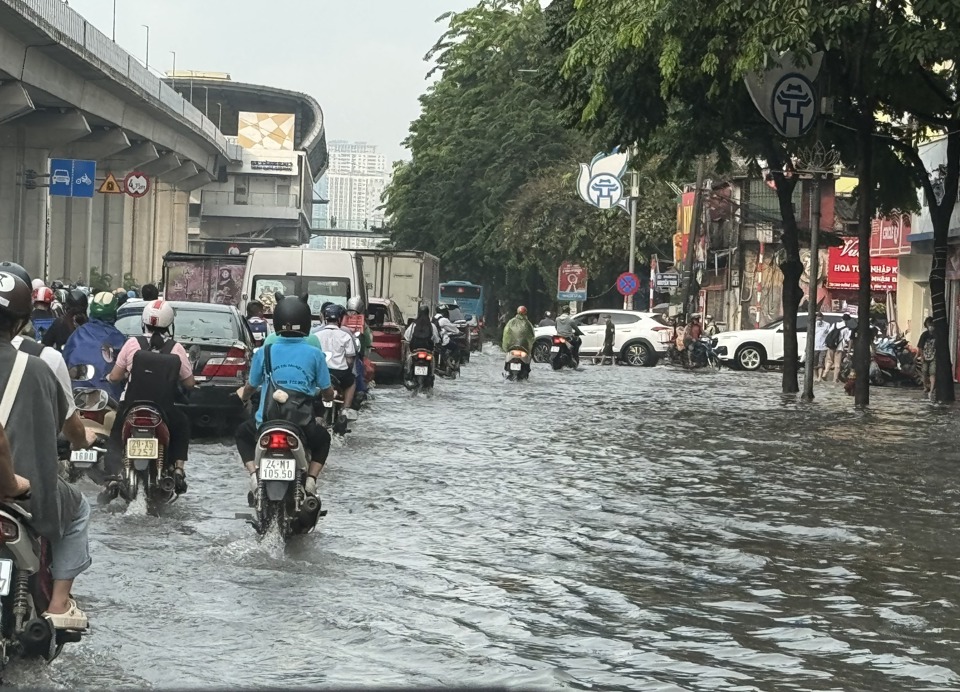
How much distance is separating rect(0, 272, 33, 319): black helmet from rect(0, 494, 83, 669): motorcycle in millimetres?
604

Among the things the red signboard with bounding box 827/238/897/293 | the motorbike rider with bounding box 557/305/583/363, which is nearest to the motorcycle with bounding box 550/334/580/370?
the motorbike rider with bounding box 557/305/583/363

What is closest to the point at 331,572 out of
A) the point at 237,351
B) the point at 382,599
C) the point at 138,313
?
the point at 382,599

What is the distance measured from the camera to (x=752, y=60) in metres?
21.9

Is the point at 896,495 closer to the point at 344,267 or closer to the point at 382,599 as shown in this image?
the point at 382,599

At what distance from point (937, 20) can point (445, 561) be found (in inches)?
615

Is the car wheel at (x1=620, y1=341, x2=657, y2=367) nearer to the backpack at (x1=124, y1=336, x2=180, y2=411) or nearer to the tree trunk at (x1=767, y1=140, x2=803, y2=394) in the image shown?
the tree trunk at (x1=767, y1=140, x2=803, y2=394)

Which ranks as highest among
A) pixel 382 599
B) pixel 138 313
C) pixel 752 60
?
pixel 752 60

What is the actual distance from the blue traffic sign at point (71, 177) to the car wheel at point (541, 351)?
13069 millimetres

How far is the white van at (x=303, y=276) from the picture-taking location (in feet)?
87.4

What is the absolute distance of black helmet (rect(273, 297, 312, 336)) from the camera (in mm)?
10609

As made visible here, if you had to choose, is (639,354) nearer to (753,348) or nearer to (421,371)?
(753,348)

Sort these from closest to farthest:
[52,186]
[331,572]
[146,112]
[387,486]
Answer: [331,572] < [387,486] < [52,186] < [146,112]

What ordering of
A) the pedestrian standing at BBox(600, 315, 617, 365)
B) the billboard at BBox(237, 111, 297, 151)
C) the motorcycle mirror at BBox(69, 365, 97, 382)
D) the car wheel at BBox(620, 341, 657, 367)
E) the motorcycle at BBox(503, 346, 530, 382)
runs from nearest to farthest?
the motorcycle mirror at BBox(69, 365, 97, 382)
the motorcycle at BBox(503, 346, 530, 382)
the pedestrian standing at BBox(600, 315, 617, 365)
the car wheel at BBox(620, 341, 657, 367)
the billboard at BBox(237, 111, 297, 151)

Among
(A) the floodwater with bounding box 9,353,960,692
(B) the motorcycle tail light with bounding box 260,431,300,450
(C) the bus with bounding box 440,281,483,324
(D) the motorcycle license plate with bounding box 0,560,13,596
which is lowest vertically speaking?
(A) the floodwater with bounding box 9,353,960,692
